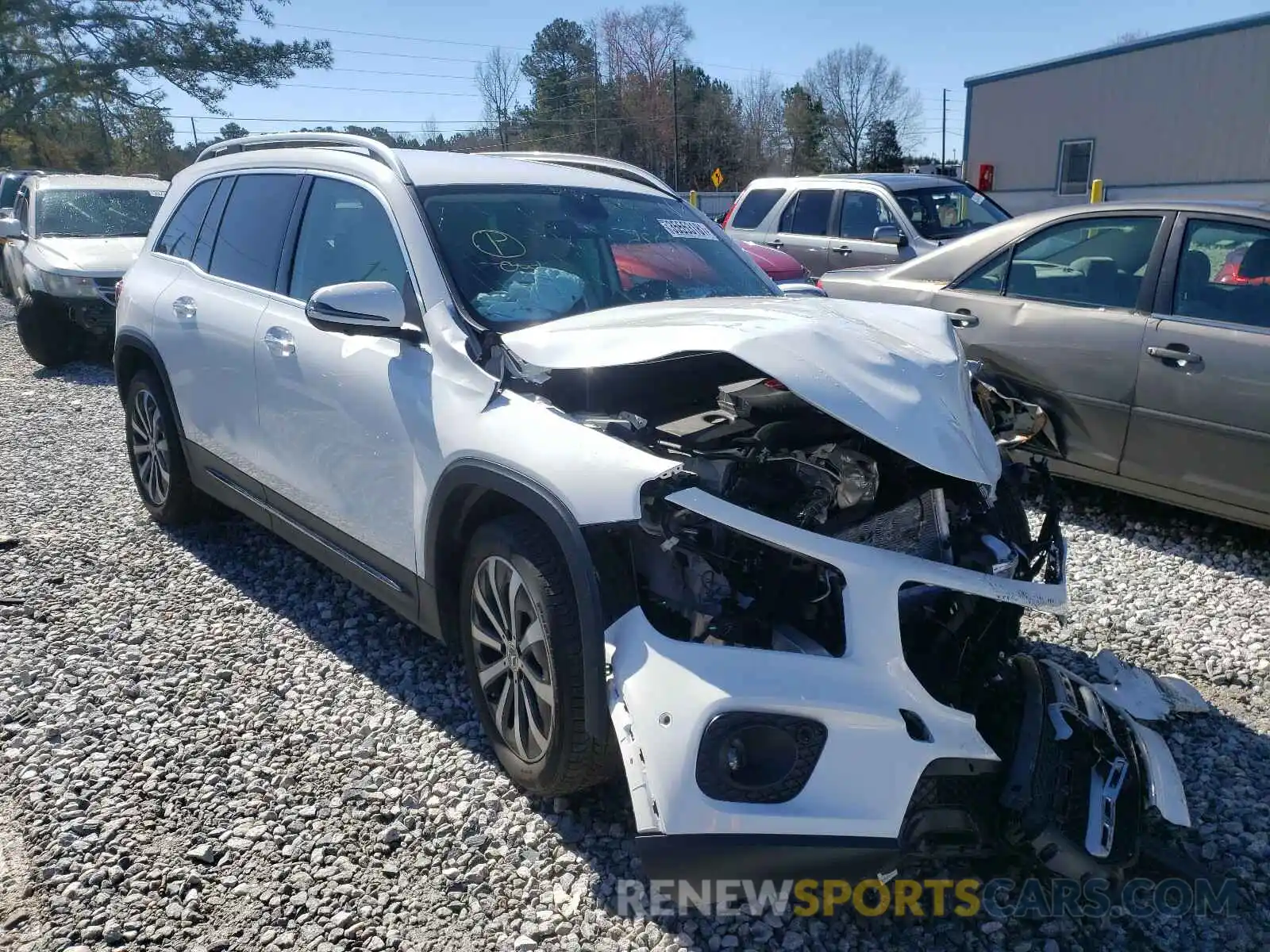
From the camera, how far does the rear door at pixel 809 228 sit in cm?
1062

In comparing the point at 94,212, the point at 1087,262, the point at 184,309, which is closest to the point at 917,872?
the point at 1087,262

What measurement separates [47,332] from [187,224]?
7030 millimetres

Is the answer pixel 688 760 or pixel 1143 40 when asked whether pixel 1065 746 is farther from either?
pixel 1143 40

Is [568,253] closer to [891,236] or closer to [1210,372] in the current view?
[1210,372]

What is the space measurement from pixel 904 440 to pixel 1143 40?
2926cm

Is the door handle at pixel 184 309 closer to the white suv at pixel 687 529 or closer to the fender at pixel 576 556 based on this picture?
the white suv at pixel 687 529

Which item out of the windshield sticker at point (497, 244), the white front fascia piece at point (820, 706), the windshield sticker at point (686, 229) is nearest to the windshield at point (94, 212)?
the windshield sticker at point (686, 229)

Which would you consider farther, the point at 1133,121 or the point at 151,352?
the point at 1133,121

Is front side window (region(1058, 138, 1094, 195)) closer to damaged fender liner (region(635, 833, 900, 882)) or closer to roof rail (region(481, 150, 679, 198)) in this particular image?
roof rail (region(481, 150, 679, 198))

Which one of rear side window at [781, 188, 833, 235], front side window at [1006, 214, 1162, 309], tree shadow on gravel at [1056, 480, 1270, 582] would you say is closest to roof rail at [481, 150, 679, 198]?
front side window at [1006, 214, 1162, 309]

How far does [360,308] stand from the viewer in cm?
315

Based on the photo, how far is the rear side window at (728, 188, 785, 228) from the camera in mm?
11320

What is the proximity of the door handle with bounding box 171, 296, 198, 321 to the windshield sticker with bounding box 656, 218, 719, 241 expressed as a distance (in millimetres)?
2214

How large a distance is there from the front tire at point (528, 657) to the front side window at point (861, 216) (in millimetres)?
8260
